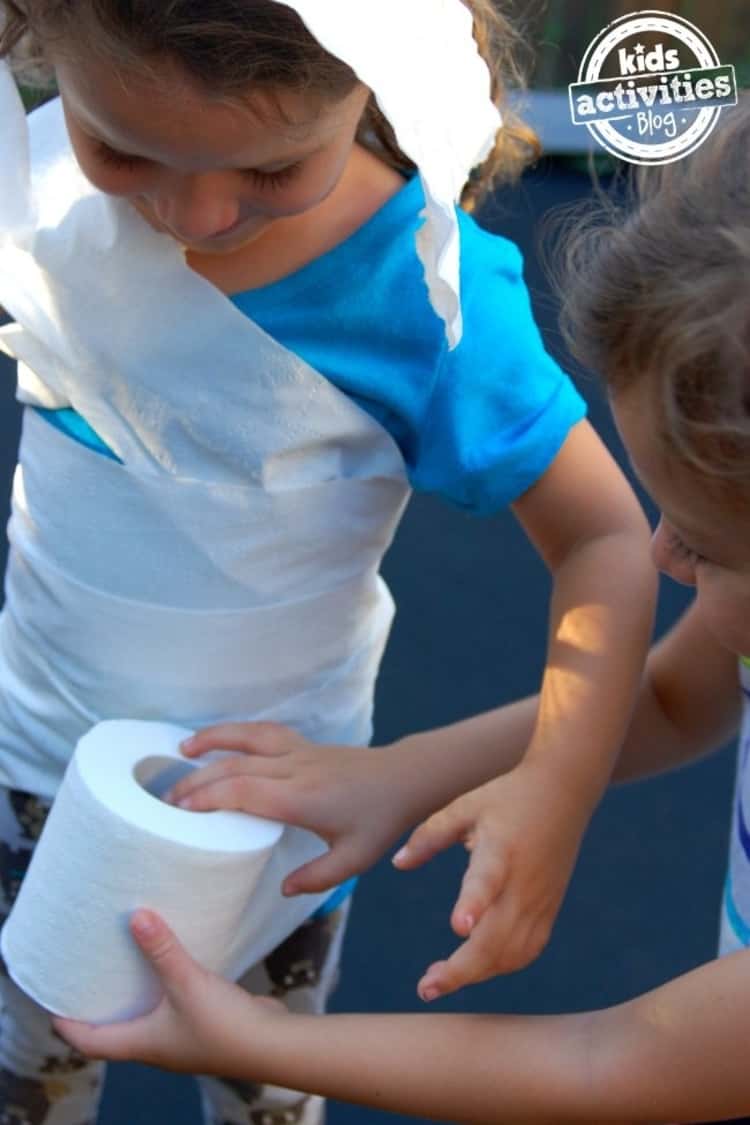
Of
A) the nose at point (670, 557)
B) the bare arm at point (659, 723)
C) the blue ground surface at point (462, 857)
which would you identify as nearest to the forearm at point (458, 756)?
the bare arm at point (659, 723)

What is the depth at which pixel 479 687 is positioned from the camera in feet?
6.89

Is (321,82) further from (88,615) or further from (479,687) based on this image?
(479,687)

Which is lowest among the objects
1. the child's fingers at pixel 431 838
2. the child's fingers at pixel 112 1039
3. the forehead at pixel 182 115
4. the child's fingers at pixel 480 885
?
the child's fingers at pixel 112 1039


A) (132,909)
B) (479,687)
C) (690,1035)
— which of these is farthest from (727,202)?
(479,687)

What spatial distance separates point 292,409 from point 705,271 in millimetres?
303

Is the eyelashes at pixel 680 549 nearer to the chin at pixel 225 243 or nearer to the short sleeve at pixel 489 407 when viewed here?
the short sleeve at pixel 489 407

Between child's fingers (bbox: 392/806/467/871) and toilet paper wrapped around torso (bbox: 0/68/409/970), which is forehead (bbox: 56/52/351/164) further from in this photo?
child's fingers (bbox: 392/806/467/871)

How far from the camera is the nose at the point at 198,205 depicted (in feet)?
2.69

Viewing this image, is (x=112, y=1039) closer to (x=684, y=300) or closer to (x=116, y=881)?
(x=116, y=881)

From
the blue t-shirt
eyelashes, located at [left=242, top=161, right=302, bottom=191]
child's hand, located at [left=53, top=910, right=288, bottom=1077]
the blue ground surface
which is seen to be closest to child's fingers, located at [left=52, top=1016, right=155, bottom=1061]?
child's hand, located at [left=53, top=910, right=288, bottom=1077]

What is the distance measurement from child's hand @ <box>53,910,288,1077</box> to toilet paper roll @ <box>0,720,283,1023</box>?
0.6 inches

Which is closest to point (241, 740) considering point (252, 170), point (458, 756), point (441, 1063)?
point (458, 756)

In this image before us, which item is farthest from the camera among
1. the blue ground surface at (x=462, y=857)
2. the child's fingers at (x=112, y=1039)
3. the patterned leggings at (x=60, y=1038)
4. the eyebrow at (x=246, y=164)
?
the blue ground surface at (x=462, y=857)

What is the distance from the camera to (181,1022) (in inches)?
35.4
